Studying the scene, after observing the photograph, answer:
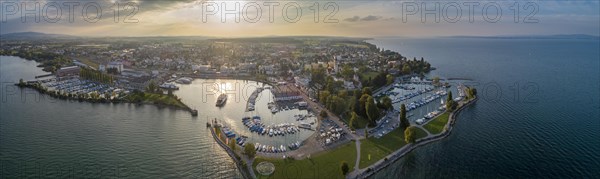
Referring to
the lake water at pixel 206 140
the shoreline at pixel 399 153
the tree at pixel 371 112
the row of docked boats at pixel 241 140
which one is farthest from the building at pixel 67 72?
the shoreline at pixel 399 153

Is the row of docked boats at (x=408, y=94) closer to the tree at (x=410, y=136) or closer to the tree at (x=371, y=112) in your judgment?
the tree at (x=371, y=112)

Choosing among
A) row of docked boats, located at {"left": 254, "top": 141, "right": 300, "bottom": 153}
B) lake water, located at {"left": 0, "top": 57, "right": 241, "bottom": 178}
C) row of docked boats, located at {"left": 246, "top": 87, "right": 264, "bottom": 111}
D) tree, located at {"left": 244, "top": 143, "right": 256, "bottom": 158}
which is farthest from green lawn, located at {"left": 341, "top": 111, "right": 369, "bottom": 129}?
lake water, located at {"left": 0, "top": 57, "right": 241, "bottom": 178}

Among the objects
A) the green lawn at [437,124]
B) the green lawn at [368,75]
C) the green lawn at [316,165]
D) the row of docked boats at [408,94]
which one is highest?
the green lawn at [368,75]

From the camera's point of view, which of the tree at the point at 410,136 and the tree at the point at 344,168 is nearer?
the tree at the point at 344,168

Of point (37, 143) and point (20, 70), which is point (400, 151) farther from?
point (20, 70)

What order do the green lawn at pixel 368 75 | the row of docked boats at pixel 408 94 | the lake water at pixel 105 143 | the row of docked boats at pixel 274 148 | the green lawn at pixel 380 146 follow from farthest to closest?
1. the green lawn at pixel 368 75
2. the row of docked boats at pixel 408 94
3. the row of docked boats at pixel 274 148
4. the green lawn at pixel 380 146
5. the lake water at pixel 105 143

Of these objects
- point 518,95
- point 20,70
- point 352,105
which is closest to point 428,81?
point 518,95

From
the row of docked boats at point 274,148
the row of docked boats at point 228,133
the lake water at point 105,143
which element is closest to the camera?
the lake water at point 105,143

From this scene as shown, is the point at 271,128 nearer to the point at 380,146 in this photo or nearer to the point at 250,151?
the point at 250,151
